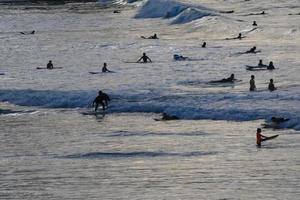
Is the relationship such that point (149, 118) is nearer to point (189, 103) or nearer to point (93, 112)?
point (189, 103)

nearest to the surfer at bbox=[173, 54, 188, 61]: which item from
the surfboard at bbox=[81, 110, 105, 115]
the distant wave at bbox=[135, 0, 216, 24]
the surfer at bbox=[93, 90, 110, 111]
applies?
the surfer at bbox=[93, 90, 110, 111]

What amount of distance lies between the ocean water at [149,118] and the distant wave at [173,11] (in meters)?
10.1

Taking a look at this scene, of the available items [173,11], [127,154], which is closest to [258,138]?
[127,154]

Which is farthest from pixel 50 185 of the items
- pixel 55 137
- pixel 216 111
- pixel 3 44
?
pixel 3 44

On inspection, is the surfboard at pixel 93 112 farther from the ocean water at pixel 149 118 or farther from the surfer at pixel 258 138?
the surfer at pixel 258 138

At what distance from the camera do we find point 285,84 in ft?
133

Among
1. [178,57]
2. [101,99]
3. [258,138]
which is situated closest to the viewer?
[258,138]

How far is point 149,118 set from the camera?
34.9m

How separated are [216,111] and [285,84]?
23.2 ft

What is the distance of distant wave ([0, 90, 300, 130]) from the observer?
1331 inches

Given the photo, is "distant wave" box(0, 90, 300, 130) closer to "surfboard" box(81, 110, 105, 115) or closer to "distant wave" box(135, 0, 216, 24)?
"surfboard" box(81, 110, 105, 115)

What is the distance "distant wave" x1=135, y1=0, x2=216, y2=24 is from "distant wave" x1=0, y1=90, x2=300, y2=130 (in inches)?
1631

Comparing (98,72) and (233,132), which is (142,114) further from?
(98,72)

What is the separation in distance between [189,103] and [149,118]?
242 cm
